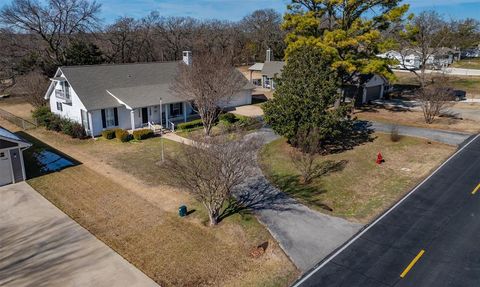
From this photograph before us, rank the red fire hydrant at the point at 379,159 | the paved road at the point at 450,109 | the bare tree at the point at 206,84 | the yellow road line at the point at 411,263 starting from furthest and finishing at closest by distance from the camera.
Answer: the paved road at the point at 450,109 → the bare tree at the point at 206,84 → the red fire hydrant at the point at 379,159 → the yellow road line at the point at 411,263

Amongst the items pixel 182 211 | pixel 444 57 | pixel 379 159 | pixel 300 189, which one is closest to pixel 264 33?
pixel 444 57

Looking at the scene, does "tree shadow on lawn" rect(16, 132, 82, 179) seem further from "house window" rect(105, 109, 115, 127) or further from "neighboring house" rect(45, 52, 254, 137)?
"house window" rect(105, 109, 115, 127)

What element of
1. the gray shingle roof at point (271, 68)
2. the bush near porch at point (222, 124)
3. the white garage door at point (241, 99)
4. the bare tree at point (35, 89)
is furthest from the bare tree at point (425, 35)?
the bare tree at point (35, 89)

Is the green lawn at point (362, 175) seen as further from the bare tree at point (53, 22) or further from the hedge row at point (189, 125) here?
the bare tree at point (53, 22)

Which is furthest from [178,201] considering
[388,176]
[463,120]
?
[463,120]

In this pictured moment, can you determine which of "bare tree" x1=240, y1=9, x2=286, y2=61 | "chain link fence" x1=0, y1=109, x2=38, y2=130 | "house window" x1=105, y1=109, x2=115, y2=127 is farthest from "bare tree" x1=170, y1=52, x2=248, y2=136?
"bare tree" x1=240, y1=9, x2=286, y2=61

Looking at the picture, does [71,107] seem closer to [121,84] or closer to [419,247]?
[121,84]

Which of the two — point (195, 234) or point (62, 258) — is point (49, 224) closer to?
point (62, 258)
